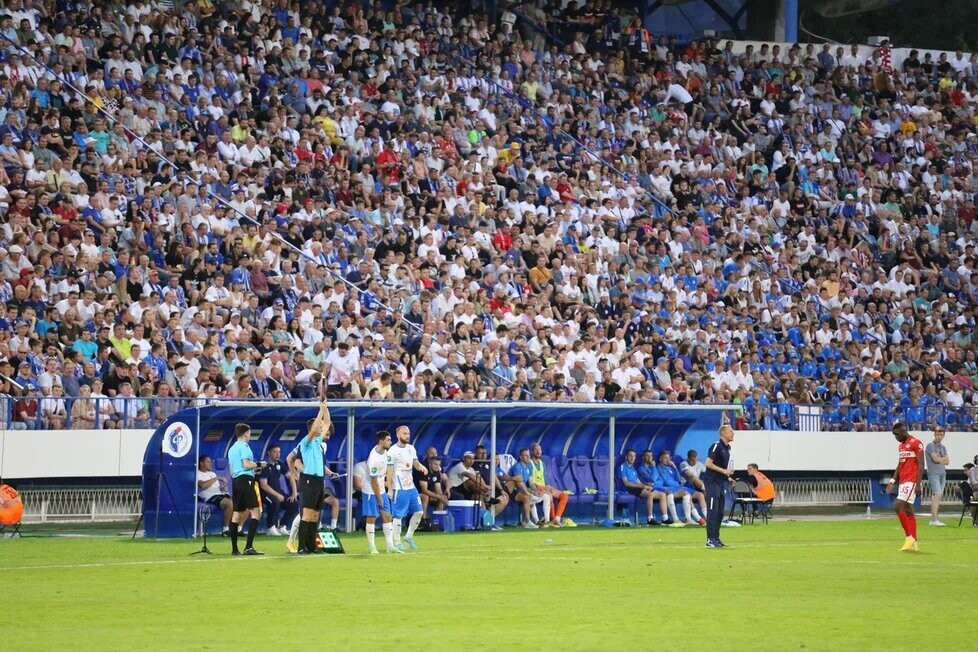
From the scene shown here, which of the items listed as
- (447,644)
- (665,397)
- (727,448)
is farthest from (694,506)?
(447,644)

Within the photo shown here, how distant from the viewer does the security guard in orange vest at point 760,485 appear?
33969mm

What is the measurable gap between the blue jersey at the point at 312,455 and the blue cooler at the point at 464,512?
7194 mm

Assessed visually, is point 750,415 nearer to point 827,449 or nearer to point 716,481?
point 827,449

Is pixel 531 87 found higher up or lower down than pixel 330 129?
higher up

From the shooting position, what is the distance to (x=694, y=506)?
34312 mm

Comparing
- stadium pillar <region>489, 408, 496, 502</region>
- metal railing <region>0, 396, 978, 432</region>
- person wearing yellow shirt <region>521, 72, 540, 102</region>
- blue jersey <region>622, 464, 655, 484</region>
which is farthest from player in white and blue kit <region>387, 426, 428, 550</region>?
person wearing yellow shirt <region>521, 72, 540, 102</region>

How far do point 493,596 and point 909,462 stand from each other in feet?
33.5

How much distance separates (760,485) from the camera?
34.2 m

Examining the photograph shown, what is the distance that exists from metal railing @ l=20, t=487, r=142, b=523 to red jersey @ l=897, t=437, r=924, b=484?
42.5 ft

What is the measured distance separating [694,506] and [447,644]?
21.3 m

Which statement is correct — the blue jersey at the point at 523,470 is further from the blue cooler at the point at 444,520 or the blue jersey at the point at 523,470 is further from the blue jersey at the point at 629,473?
the blue jersey at the point at 629,473

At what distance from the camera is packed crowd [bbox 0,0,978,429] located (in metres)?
30.7

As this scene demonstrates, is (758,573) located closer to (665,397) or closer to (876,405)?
(665,397)

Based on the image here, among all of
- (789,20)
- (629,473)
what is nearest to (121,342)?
(629,473)
